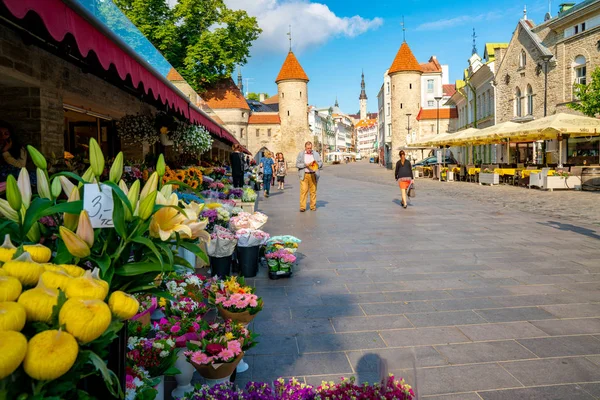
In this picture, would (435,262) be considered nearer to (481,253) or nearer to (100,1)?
(481,253)

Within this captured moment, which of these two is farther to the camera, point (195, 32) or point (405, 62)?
point (405, 62)

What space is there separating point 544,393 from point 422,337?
1121 millimetres

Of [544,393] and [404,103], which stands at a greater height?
[404,103]

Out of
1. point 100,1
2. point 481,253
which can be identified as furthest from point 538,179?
point 100,1

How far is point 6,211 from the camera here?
1.56 metres

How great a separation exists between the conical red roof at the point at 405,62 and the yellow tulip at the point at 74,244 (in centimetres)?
5939

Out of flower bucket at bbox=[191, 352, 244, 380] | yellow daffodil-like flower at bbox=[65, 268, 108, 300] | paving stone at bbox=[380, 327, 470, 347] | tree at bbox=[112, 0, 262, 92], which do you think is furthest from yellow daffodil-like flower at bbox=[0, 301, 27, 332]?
tree at bbox=[112, 0, 262, 92]

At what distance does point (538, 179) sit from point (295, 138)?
42838 millimetres

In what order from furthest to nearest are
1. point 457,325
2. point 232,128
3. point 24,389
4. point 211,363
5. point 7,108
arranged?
1. point 232,128
2. point 7,108
3. point 457,325
4. point 211,363
5. point 24,389

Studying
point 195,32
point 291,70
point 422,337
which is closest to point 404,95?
point 291,70

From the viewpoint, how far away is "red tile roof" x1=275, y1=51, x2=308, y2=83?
195 feet

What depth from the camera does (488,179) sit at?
23812 millimetres

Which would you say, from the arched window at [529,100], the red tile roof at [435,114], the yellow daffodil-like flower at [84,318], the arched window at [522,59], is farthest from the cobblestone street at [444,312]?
the red tile roof at [435,114]

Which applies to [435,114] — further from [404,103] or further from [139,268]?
[139,268]
